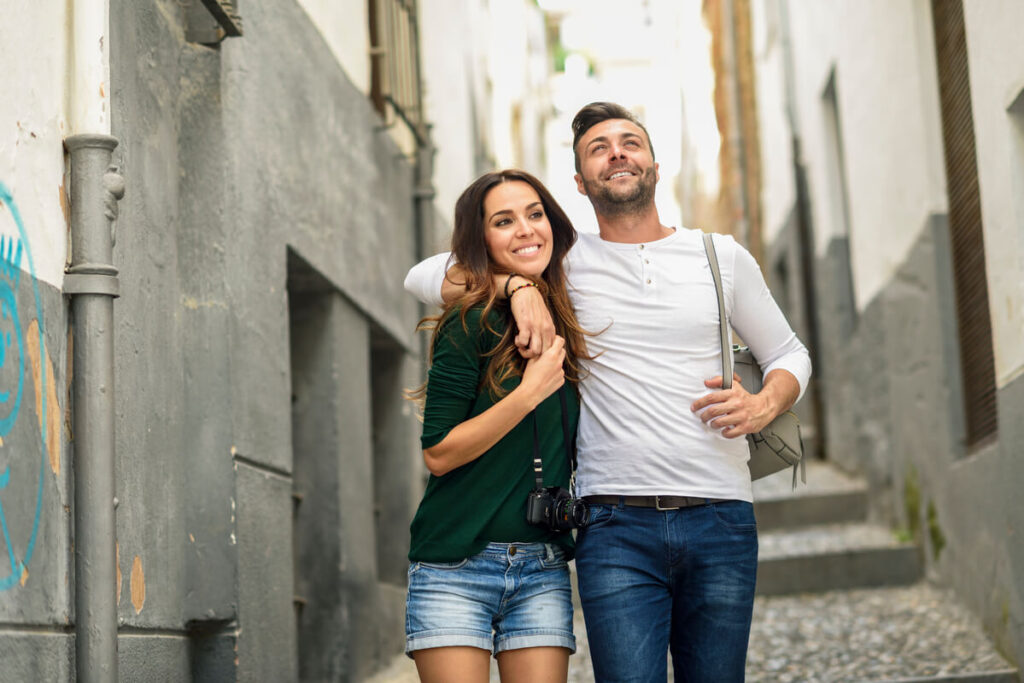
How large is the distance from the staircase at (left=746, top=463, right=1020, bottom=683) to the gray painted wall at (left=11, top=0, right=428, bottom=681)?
6.82 feet

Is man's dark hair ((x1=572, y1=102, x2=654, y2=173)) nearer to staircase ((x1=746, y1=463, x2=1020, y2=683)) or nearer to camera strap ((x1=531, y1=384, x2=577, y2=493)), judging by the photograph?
camera strap ((x1=531, y1=384, x2=577, y2=493))

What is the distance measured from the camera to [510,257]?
3055 millimetres

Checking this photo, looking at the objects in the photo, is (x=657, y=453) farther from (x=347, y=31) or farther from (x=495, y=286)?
(x=347, y=31)

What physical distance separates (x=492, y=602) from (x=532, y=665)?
17 centimetres

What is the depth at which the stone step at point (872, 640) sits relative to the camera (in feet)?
17.7

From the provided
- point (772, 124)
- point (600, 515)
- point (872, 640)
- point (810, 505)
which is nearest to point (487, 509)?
point (600, 515)

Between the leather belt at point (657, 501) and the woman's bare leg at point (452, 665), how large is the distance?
20.2 inches

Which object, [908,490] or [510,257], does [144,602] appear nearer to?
[510,257]

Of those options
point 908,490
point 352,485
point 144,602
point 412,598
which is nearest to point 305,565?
point 352,485

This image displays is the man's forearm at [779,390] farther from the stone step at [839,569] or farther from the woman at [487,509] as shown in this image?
the stone step at [839,569]

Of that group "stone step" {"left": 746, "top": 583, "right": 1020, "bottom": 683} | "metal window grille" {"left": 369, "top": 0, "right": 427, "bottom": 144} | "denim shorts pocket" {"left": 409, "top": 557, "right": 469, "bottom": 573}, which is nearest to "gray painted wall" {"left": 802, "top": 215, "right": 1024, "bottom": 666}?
"stone step" {"left": 746, "top": 583, "right": 1020, "bottom": 683}

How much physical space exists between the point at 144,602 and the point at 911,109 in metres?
5.15

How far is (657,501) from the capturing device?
3031mm

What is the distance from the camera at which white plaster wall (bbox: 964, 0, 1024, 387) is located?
4.54m
